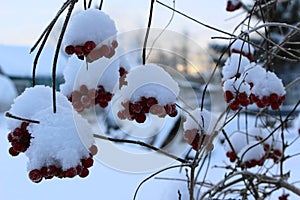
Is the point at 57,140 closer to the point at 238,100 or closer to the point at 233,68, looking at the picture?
the point at 238,100

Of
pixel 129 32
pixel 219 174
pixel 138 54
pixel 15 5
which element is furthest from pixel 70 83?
pixel 219 174

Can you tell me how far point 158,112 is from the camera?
24.4 inches

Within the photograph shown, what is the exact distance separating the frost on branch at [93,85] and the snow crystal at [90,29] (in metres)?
0.06

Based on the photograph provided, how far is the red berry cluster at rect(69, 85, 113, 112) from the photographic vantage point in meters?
0.62

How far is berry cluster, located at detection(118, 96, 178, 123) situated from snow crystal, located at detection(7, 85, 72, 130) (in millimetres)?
102

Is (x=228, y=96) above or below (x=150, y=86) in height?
above

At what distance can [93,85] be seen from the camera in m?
0.63

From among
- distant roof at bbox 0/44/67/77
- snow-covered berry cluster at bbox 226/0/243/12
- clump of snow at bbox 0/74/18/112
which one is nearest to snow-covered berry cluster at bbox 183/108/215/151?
snow-covered berry cluster at bbox 226/0/243/12

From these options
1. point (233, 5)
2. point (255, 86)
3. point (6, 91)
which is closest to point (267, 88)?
point (255, 86)

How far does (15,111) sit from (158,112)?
0.21 meters

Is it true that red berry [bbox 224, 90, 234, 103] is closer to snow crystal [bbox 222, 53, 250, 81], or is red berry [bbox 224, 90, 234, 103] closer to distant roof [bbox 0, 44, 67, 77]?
snow crystal [bbox 222, 53, 250, 81]

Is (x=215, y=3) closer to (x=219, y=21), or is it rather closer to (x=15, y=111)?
(x=219, y=21)

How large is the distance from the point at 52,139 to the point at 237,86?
44 centimetres

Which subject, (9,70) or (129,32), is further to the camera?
(9,70)
